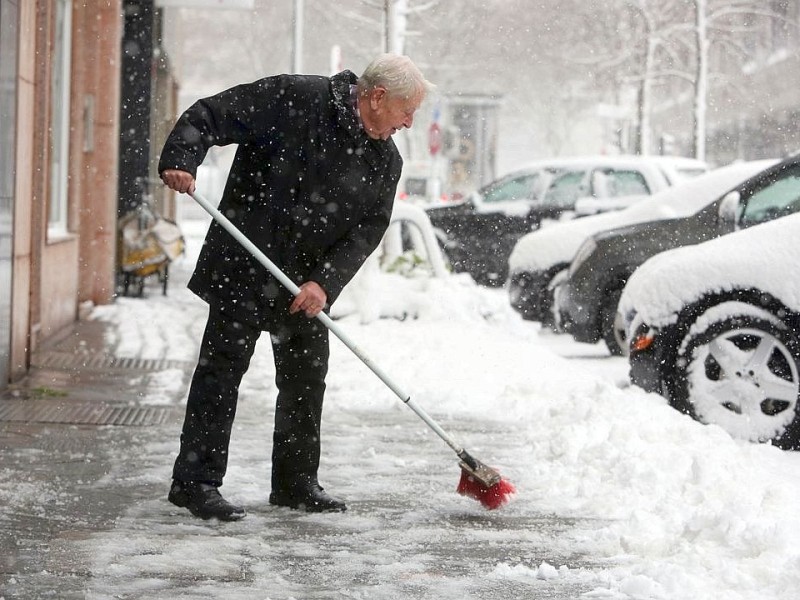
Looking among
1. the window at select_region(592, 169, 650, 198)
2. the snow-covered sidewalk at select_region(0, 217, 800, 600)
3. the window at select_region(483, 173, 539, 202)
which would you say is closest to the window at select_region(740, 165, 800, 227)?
the snow-covered sidewalk at select_region(0, 217, 800, 600)

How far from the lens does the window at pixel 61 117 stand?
1264 centimetres

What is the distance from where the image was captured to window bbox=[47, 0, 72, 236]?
12641 millimetres

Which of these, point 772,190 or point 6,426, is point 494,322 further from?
point 6,426

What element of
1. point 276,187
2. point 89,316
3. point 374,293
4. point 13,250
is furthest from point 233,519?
point 89,316

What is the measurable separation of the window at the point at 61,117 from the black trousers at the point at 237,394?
7.52 meters

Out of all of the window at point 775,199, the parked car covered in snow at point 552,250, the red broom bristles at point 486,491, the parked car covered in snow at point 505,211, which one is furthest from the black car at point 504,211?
the red broom bristles at point 486,491

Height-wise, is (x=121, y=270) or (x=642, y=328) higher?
(x=642, y=328)

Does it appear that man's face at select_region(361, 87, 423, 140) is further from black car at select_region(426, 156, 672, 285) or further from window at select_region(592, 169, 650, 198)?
black car at select_region(426, 156, 672, 285)

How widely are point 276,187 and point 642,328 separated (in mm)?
3122

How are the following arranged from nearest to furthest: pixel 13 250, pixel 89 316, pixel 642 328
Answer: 1. pixel 642 328
2. pixel 13 250
3. pixel 89 316

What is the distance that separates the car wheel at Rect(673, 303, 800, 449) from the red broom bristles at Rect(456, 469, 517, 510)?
2.14 metres

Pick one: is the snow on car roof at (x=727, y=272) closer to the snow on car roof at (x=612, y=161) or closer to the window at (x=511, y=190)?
the snow on car roof at (x=612, y=161)

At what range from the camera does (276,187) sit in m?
5.22

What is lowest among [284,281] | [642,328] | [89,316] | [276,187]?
[89,316]
